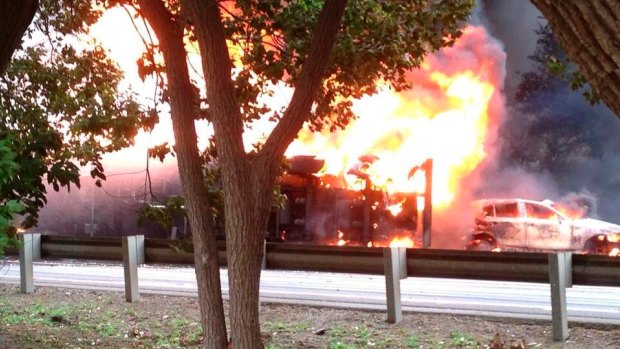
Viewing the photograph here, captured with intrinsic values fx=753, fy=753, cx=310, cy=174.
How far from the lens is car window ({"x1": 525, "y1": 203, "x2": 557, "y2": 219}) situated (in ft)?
58.9

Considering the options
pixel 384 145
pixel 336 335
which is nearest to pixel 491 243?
pixel 384 145

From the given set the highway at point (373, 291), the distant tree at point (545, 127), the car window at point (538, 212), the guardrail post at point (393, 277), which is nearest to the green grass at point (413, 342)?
the guardrail post at point (393, 277)

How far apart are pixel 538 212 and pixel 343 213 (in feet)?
15.4

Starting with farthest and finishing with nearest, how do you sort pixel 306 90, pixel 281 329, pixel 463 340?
pixel 281 329, pixel 463 340, pixel 306 90

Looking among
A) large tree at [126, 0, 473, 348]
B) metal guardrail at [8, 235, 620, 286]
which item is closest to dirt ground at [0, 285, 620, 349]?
metal guardrail at [8, 235, 620, 286]

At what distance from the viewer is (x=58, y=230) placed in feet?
74.6

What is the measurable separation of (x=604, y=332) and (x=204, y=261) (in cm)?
394

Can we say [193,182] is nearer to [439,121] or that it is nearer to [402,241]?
[402,241]

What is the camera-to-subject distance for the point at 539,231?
17812mm

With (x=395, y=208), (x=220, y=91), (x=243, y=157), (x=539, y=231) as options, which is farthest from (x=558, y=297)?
(x=539, y=231)

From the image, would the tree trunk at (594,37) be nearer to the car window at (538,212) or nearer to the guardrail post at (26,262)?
the guardrail post at (26,262)

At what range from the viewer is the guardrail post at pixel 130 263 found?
914 centimetres

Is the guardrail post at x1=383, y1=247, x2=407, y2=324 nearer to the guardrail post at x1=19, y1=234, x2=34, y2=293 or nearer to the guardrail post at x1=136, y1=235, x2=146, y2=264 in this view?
the guardrail post at x1=136, y1=235, x2=146, y2=264

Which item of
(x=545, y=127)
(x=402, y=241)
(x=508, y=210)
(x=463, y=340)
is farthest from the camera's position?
(x=545, y=127)
